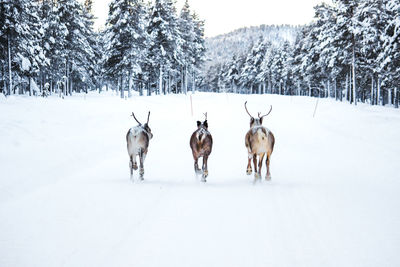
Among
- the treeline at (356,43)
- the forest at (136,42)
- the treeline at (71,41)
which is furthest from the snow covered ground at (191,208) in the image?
the treeline at (71,41)

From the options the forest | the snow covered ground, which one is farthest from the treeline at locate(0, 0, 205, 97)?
the snow covered ground

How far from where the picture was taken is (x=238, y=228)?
12.1ft

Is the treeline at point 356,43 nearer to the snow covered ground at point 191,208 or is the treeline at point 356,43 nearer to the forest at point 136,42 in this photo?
the forest at point 136,42

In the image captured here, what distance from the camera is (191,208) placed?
438cm

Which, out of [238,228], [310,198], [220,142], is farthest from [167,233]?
[220,142]

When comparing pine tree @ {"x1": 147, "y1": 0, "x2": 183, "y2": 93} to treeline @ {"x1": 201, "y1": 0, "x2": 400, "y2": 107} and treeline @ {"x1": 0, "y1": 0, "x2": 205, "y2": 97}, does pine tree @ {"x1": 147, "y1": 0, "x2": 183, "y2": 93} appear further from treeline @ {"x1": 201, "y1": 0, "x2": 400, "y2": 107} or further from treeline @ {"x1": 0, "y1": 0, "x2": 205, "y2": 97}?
treeline @ {"x1": 201, "y1": 0, "x2": 400, "y2": 107}

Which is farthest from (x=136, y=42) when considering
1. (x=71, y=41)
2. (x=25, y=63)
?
(x=25, y=63)

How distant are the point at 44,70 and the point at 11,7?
1246 centimetres

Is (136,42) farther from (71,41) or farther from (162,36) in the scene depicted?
(71,41)

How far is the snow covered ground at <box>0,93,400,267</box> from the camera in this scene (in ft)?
10.1

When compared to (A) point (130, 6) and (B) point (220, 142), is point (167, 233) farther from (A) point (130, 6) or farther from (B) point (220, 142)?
(A) point (130, 6)

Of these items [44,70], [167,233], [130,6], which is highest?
[130,6]

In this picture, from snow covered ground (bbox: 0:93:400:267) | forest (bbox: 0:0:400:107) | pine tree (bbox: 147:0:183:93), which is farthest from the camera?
pine tree (bbox: 147:0:183:93)

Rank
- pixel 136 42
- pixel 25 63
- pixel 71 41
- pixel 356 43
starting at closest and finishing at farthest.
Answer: pixel 25 63
pixel 356 43
pixel 136 42
pixel 71 41
